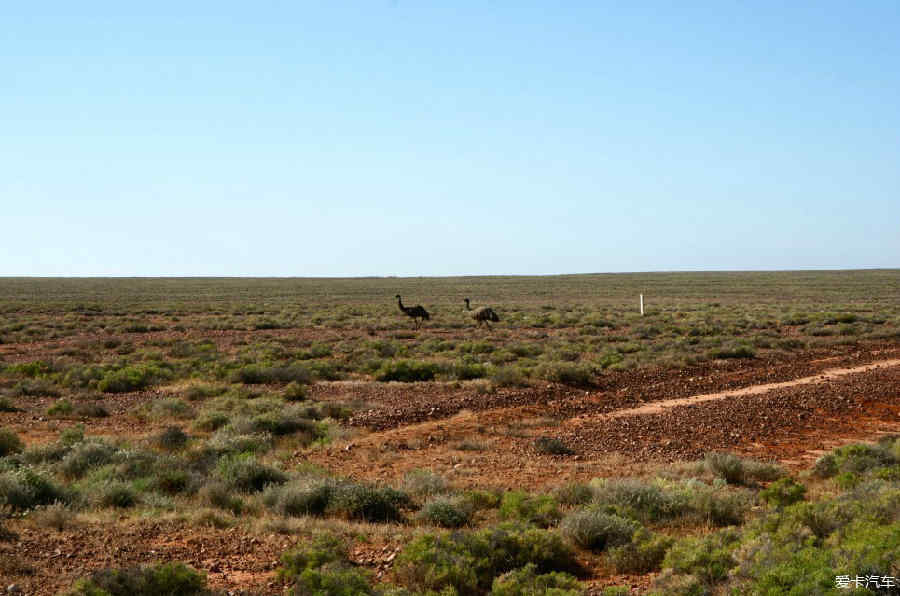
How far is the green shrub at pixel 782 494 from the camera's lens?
25.5 ft

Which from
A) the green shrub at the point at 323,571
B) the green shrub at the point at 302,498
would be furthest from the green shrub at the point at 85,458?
the green shrub at the point at 323,571

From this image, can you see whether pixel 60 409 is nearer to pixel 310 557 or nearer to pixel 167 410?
pixel 167 410

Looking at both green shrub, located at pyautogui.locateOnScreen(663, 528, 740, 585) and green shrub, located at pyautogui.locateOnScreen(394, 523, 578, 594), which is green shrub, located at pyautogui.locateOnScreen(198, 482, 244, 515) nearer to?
green shrub, located at pyautogui.locateOnScreen(394, 523, 578, 594)

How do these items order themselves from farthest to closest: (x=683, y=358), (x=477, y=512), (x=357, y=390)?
(x=683, y=358), (x=357, y=390), (x=477, y=512)

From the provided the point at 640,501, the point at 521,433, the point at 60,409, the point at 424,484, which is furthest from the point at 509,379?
the point at 640,501

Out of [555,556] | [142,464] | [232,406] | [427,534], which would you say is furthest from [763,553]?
[232,406]

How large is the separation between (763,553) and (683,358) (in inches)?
657

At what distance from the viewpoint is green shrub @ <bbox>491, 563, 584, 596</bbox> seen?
5715mm

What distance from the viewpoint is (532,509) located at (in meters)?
7.82

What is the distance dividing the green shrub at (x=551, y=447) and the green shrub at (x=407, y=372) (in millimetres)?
8233

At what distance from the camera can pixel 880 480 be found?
297 inches

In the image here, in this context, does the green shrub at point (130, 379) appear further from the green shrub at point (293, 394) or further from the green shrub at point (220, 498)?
the green shrub at point (220, 498)

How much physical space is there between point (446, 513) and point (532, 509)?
88 cm

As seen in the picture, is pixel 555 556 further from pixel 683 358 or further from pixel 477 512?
pixel 683 358
